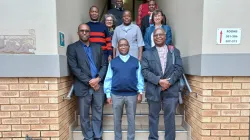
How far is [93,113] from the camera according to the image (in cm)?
299

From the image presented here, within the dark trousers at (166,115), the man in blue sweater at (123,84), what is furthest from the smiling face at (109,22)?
the dark trousers at (166,115)

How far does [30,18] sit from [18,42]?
0.35 m

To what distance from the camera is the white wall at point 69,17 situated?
Answer: 2582mm

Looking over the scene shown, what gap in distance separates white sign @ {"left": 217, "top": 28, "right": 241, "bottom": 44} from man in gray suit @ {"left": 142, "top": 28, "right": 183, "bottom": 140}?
0.60 meters

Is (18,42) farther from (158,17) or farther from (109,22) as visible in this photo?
(158,17)

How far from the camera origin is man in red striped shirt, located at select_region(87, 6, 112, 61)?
10.7 feet

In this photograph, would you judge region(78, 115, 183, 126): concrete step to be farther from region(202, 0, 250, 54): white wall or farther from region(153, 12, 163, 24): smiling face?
region(153, 12, 163, 24): smiling face

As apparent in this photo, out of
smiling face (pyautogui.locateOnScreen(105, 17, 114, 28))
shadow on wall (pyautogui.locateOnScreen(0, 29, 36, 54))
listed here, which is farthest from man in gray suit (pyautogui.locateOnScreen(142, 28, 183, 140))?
shadow on wall (pyautogui.locateOnScreen(0, 29, 36, 54))

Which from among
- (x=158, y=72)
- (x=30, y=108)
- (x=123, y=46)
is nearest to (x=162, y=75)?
(x=158, y=72)

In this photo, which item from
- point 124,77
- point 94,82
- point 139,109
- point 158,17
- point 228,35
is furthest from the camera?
point 139,109

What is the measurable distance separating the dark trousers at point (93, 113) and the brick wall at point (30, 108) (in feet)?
1.31

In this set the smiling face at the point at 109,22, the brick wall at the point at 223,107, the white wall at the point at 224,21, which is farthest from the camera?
the smiling face at the point at 109,22

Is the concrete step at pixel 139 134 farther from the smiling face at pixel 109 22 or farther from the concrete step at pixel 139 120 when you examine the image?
the smiling face at pixel 109 22

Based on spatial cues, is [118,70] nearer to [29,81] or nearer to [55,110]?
[55,110]
